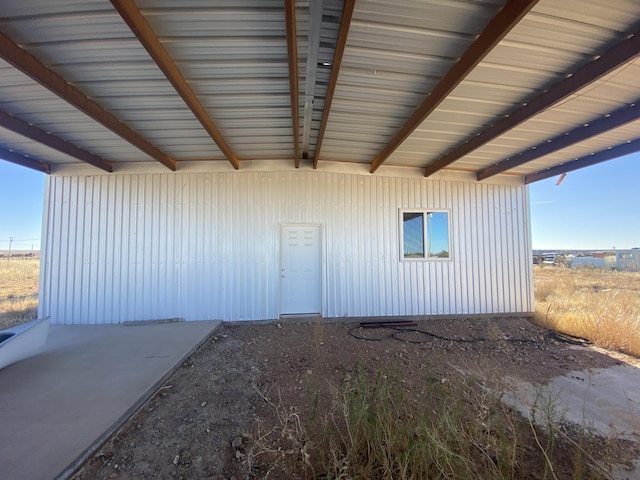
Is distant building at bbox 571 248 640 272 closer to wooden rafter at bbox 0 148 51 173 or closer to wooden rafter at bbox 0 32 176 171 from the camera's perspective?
wooden rafter at bbox 0 32 176 171

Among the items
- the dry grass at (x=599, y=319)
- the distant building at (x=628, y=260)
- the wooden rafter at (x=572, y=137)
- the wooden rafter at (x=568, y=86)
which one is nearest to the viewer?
the wooden rafter at (x=568, y=86)

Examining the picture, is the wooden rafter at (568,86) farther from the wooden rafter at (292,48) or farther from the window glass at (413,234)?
the wooden rafter at (292,48)

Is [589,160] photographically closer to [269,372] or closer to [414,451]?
[414,451]

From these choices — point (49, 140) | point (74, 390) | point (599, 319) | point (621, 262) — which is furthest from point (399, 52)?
point (621, 262)

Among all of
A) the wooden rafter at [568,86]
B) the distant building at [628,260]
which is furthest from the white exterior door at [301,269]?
the distant building at [628,260]

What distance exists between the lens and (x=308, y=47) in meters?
2.34

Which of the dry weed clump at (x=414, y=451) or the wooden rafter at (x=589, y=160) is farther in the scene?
the wooden rafter at (x=589, y=160)

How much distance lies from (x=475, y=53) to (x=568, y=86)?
129cm

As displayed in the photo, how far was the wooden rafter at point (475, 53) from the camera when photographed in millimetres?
2014

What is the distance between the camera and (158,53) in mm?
2387

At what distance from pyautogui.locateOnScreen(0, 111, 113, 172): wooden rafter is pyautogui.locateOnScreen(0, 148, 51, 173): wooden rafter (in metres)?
1.12

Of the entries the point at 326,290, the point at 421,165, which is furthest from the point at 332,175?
the point at 326,290

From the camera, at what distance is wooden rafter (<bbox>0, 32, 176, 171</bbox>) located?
234 centimetres

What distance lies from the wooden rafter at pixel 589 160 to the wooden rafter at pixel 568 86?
236 centimetres
